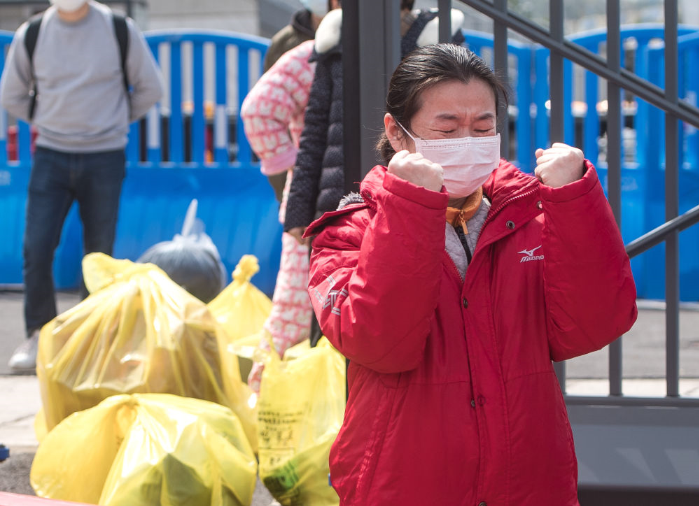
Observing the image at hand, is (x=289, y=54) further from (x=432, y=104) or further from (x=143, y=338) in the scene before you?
(x=432, y=104)

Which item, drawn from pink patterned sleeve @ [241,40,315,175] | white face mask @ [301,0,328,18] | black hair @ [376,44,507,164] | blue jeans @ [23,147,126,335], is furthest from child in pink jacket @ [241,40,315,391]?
black hair @ [376,44,507,164]

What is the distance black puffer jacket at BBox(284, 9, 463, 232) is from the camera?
335cm

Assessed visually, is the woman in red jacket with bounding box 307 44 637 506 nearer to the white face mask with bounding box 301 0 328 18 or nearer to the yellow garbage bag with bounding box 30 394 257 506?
the yellow garbage bag with bounding box 30 394 257 506

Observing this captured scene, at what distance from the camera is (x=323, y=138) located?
3441 millimetres

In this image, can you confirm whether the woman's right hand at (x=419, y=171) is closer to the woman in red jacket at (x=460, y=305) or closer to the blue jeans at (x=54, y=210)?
the woman in red jacket at (x=460, y=305)

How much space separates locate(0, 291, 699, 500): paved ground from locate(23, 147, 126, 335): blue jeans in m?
0.43

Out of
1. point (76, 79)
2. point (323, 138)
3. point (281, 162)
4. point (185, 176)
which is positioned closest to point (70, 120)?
point (76, 79)

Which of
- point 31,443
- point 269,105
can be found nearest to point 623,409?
point 269,105

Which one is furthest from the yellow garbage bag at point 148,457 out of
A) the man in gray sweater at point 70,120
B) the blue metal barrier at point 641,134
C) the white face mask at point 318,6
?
the blue metal barrier at point 641,134

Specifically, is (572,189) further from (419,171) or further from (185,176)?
(185,176)

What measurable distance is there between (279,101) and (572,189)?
2261 millimetres

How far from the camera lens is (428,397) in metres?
1.68

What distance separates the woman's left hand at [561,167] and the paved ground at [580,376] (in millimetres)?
1863

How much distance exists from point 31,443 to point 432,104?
257cm
